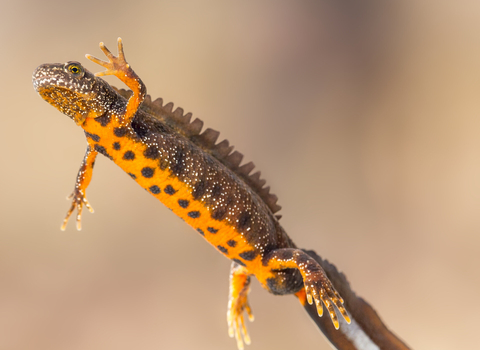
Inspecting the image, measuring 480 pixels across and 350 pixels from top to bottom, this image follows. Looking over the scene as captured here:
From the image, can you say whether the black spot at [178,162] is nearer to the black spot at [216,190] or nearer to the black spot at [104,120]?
the black spot at [216,190]

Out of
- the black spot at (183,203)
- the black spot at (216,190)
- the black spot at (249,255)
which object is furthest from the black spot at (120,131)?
the black spot at (249,255)

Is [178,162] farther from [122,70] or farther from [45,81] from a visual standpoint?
[45,81]

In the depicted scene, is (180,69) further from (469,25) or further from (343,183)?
(469,25)

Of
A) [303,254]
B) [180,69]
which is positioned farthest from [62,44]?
[303,254]

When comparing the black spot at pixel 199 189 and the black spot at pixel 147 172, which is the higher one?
the black spot at pixel 147 172

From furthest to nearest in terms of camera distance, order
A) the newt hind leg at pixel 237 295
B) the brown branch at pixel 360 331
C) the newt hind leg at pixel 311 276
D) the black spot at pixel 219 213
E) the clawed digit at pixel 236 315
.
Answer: the clawed digit at pixel 236 315, the newt hind leg at pixel 237 295, the brown branch at pixel 360 331, the black spot at pixel 219 213, the newt hind leg at pixel 311 276

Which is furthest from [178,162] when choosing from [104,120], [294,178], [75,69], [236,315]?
[294,178]

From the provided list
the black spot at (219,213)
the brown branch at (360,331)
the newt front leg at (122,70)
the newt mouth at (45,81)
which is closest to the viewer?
the newt mouth at (45,81)
